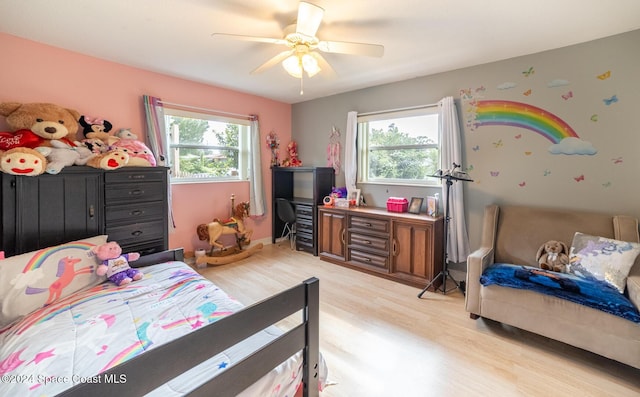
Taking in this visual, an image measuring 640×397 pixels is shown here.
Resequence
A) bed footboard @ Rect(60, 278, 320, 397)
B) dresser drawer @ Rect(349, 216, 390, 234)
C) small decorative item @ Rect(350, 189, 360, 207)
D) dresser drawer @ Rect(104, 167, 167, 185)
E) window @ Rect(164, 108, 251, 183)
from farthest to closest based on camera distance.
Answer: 1. small decorative item @ Rect(350, 189, 360, 207)
2. window @ Rect(164, 108, 251, 183)
3. dresser drawer @ Rect(349, 216, 390, 234)
4. dresser drawer @ Rect(104, 167, 167, 185)
5. bed footboard @ Rect(60, 278, 320, 397)

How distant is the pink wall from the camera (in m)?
2.54

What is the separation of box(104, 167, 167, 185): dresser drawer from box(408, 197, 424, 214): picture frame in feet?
9.37

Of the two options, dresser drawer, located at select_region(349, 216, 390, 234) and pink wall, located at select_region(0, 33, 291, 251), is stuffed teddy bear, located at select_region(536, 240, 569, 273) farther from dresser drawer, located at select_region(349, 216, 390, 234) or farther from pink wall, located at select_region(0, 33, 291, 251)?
pink wall, located at select_region(0, 33, 291, 251)

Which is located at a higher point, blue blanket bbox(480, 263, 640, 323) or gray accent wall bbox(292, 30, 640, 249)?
gray accent wall bbox(292, 30, 640, 249)

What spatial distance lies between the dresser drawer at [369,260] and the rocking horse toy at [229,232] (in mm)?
1534

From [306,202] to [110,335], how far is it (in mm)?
3145

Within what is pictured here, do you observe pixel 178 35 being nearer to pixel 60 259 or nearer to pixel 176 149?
pixel 176 149

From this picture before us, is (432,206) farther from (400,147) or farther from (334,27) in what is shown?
(334,27)

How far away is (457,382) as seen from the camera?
175cm

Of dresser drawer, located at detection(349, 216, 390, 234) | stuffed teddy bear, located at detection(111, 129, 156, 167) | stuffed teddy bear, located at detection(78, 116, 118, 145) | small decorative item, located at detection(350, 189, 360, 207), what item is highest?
stuffed teddy bear, located at detection(78, 116, 118, 145)

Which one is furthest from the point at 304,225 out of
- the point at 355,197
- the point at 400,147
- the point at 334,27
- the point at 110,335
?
the point at 110,335

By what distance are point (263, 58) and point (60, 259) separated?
243cm

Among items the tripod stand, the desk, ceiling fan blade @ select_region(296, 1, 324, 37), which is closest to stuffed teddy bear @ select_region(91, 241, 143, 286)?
ceiling fan blade @ select_region(296, 1, 324, 37)

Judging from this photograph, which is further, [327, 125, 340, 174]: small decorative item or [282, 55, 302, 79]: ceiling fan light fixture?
[327, 125, 340, 174]: small decorative item
